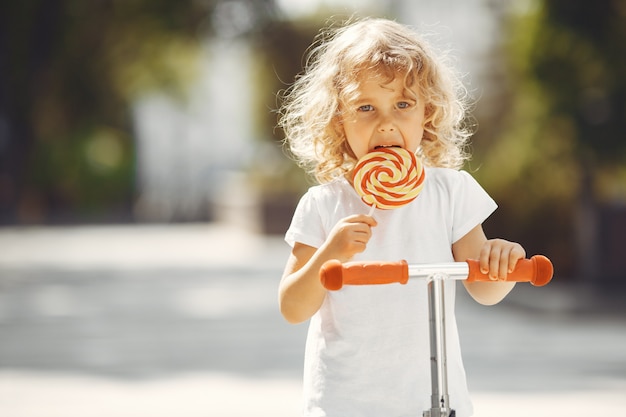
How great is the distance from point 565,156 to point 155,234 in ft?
69.0

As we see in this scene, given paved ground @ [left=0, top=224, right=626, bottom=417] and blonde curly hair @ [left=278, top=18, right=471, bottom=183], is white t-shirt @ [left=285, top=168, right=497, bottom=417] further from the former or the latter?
paved ground @ [left=0, top=224, right=626, bottom=417]

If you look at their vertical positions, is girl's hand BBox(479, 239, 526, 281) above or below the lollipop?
below

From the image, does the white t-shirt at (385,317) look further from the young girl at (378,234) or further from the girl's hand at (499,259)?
the girl's hand at (499,259)

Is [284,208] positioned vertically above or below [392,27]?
above

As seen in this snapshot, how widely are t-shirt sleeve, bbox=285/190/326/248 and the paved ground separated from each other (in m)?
4.24

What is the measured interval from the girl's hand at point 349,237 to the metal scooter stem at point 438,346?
8.2 inches

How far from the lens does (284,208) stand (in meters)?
29.1

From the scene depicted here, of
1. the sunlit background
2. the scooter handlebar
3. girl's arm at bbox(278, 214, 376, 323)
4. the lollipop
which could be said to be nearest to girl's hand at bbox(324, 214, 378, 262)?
girl's arm at bbox(278, 214, 376, 323)

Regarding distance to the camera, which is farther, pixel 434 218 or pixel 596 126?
pixel 596 126

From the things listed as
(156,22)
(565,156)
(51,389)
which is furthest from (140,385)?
(156,22)

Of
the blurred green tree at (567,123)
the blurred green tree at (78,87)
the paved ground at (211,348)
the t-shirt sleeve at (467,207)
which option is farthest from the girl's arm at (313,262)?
the blurred green tree at (78,87)

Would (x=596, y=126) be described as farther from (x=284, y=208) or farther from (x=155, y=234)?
(x=155, y=234)

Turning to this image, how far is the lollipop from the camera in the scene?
274 cm

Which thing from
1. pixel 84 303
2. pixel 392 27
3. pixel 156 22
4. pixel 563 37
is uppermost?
pixel 156 22
